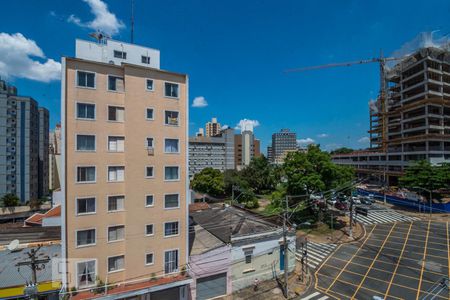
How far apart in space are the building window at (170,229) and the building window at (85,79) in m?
12.0

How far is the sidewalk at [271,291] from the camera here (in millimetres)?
18953

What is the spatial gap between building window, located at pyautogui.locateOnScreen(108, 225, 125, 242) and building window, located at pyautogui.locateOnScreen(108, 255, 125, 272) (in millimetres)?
1308

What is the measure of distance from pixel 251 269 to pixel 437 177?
134ft

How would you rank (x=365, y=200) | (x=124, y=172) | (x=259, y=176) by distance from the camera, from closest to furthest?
(x=124, y=172)
(x=365, y=200)
(x=259, y=176)

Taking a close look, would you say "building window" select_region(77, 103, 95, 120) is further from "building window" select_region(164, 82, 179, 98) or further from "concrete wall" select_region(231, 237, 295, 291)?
"concrete wall" select_region(231, 237, 295, 291)

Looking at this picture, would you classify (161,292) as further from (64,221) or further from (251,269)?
(64,221)

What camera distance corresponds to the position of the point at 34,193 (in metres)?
60.6

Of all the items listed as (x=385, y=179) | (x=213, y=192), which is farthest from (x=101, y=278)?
(x=385, y=179)

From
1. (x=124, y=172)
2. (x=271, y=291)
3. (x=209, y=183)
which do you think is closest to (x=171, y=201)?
(x=124, y=172)

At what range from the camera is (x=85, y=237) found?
52.9 ft

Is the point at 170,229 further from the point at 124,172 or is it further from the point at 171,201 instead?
the point at 124,172

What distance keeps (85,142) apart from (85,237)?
6736 millimetres

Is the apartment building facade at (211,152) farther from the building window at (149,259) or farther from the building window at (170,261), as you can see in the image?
the building window at (149,259)

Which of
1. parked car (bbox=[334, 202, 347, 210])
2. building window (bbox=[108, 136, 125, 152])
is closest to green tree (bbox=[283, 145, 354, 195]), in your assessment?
parked car (bbox=[334, 202, 347, 210])
